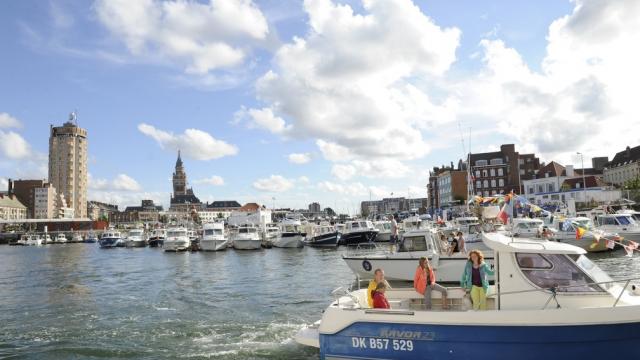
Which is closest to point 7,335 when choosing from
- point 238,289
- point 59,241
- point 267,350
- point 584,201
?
point 267,350

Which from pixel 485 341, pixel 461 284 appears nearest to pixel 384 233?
pixel 461 284

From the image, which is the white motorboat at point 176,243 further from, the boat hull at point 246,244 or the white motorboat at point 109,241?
the white motorboat at point 109,241

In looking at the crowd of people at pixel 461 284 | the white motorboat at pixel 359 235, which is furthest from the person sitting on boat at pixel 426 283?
the white motorboat at pixel 359 235

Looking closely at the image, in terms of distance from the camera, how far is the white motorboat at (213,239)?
58.8 metres

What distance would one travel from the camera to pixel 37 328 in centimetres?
1695

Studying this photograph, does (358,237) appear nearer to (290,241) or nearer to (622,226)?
(290,241)

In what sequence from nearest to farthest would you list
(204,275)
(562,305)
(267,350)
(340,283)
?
(562,305)
(267,350)
(340,283)
(204,275)

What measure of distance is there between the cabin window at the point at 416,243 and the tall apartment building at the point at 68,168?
194108mm

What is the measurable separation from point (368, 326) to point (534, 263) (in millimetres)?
3528

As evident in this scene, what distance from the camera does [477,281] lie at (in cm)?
1059

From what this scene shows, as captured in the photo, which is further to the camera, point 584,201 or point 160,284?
point 584,201

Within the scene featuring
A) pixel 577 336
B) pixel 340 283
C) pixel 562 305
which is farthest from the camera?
pixel 340 283

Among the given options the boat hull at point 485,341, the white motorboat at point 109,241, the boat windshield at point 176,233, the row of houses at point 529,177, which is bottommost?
the white motorboat at point 109,241

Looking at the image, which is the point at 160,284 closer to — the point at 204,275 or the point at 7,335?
the point at 204,275
